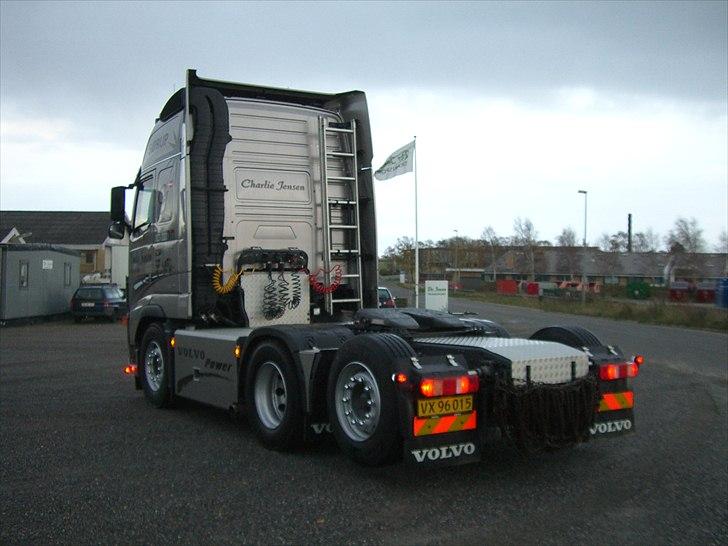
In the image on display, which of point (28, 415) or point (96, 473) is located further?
point (28, 415)

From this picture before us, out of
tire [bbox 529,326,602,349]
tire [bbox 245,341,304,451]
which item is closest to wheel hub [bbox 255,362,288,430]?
tire [bbox 245,341,304,451]

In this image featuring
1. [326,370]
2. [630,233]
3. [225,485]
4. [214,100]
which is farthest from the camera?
[630,233]

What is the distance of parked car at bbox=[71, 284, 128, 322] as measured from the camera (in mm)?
27984

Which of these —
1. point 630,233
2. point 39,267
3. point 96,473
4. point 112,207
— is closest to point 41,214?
point 39,267

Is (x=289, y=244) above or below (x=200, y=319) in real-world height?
above

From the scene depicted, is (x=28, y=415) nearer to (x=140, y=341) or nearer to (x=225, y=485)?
(x=140, y=341)

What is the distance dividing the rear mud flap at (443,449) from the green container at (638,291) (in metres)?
61.1

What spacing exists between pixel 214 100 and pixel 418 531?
17.9 feet

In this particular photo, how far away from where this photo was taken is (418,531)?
4.61 metres

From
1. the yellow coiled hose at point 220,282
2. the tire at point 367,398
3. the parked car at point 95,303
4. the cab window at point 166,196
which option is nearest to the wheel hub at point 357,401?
the tire at point 367,398

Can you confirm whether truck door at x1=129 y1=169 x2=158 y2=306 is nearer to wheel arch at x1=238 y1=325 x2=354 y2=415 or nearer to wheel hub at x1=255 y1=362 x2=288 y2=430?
wheel hub at x1=255 y1=362 x2=288 y2=430

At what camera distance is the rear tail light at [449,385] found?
16.6 ft

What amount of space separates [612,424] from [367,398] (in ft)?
6.47

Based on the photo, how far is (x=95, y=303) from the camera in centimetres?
2802
